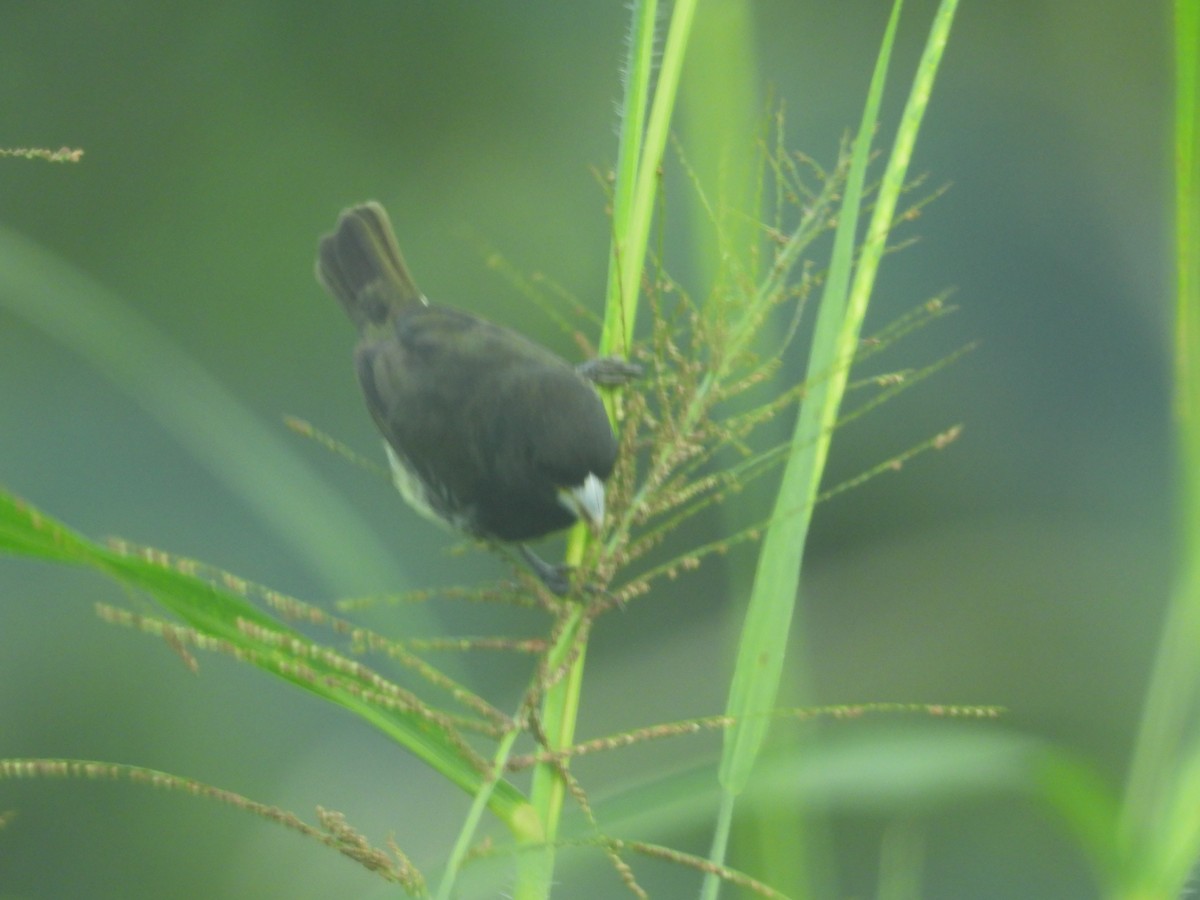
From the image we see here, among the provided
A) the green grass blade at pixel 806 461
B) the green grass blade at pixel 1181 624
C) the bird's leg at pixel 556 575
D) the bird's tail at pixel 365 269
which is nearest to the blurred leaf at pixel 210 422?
the bird's leg at pixel 556 575

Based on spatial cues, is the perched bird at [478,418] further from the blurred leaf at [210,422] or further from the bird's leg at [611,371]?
the blurred leaf at [210,422]

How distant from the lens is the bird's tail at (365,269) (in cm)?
275

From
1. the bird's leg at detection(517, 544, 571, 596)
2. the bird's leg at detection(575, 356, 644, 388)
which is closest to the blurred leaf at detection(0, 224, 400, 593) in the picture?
the bird's leg at detection(517, 544, 571, 596)

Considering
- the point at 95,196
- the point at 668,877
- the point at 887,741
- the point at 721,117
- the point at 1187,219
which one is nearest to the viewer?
the point at 1187,219

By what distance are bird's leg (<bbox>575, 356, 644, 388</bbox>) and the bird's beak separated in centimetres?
14

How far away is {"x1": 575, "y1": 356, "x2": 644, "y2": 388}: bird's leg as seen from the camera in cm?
149

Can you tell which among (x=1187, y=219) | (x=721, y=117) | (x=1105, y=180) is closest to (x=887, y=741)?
(x=1187, y=219)

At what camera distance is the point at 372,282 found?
2.77 meters

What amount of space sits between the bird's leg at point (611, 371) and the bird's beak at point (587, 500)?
142mm

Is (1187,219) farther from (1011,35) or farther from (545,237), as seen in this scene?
(1011,35)

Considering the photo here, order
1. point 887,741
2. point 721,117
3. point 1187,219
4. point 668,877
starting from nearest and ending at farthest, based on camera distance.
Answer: point 1187,219 < point 887,741 < point 721,117 < point 668,877

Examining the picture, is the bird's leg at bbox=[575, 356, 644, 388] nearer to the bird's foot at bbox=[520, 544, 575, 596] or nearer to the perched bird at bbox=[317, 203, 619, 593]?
the perched bird at bbox=[317, 203, 619, 593]

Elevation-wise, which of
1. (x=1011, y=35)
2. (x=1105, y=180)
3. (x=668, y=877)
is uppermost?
(x=1011, y=35)

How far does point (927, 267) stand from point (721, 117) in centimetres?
154
